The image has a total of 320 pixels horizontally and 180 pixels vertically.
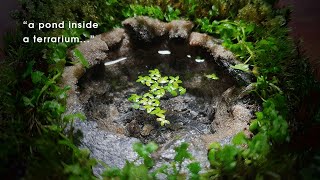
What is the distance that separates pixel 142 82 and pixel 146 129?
0.91m

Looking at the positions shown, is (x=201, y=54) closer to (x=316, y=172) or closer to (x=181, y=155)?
(x=181, y=155)

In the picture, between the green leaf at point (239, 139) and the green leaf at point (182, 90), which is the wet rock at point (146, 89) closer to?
the green leaf at point (182, 90)

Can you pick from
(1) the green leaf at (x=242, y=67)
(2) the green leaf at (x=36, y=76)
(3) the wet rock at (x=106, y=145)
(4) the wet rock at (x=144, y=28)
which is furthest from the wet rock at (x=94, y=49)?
(1) the green leaf at (x=242, y=67)

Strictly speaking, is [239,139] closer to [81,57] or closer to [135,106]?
[135,106]

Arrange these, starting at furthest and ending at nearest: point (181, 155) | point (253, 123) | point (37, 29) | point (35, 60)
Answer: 1. point (37, 29)
2. point (35, 60)
3. point (253, 123)
4. point (181, 155)

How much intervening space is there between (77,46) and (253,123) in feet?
8.25

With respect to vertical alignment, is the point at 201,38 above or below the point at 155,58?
above

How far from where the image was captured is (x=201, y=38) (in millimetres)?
5043

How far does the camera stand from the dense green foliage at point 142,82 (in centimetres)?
296

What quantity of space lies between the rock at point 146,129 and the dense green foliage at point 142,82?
1.06 ft

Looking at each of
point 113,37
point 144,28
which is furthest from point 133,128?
point 144,28

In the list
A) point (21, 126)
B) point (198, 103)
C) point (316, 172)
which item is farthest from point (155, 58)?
point (316, 172)

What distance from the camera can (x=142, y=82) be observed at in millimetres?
4785

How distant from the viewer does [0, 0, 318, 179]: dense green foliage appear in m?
2.96
